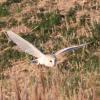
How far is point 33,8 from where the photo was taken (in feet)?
37.4

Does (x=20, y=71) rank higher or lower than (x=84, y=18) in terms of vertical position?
lower

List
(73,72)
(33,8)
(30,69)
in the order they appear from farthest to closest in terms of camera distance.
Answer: (33,8), (30,69), (73,72)

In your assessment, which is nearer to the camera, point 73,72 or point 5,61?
point 73,72

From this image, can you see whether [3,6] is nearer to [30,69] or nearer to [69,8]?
[69,8]

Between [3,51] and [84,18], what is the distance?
4.45 ft

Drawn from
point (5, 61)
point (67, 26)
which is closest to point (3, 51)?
point (5, 61)

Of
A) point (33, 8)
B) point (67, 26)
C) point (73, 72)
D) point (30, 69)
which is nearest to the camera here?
point (73, 72)

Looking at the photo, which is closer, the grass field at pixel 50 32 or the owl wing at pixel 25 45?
the owl wing at pixel 25 45

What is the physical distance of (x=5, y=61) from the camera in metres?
9.99

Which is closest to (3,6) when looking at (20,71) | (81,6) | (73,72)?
(81,6)

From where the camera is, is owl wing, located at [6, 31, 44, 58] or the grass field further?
the grass field

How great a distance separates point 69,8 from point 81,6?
0.68 ft

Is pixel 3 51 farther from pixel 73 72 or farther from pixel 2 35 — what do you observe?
pixel 73 72

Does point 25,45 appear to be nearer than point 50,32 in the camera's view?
Yes
